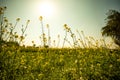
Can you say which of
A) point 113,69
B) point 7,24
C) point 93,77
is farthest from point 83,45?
point 7,24

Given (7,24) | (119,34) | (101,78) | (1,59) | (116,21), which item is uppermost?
(116,21)

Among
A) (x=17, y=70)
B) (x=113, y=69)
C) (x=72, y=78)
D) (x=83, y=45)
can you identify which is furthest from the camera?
(x=83, y=45)

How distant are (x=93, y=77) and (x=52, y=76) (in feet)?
3.02

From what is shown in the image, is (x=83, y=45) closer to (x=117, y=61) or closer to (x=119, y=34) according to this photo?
(x=117, y=61)

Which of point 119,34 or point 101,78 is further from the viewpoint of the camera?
point 119,34

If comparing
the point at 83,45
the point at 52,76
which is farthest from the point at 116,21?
the point at 52,76

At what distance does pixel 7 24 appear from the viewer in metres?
5.01

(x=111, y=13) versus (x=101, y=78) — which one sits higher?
(x=111, y=13)

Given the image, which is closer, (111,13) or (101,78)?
(101,78)

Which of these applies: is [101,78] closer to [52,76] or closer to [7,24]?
[52,76]

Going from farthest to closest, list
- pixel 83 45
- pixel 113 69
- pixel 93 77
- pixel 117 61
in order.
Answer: pixel 83 45 → pixel 117 61 → pixel 113 69 → pixel 93 77

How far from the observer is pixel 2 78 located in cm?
413

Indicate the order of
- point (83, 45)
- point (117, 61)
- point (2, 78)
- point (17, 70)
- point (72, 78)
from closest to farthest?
point (2, 78), point (72, 78), point (17, 70), point (117, 61), point (83, 45)

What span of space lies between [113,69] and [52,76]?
158 centimetres
